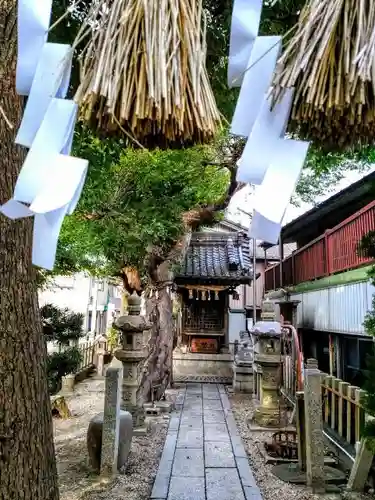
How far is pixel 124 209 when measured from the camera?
8.04 metres

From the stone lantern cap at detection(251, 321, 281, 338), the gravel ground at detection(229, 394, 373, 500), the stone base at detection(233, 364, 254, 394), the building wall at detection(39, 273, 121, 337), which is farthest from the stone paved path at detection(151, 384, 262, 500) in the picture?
the building wall at detection(39, 273, 121, 337)

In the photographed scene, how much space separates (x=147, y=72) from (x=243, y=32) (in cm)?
37

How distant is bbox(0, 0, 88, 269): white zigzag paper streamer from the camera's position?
1.31 meters

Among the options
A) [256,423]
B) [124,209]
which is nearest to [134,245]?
[124,209]

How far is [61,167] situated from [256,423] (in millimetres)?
8062

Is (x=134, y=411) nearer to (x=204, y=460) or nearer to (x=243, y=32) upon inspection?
(x=204, y=460)

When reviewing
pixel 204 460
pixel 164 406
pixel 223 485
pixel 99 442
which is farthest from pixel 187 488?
pixel 164 406

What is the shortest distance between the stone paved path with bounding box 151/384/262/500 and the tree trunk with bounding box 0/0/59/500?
3070 mm

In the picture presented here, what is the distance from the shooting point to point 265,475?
5.62 m

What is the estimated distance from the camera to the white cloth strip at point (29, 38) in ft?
4.78

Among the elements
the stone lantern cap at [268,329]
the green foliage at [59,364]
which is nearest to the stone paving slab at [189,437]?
the stone lantern cap at [268,329]

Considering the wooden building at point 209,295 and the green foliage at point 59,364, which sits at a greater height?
the wooden building at point 209,295

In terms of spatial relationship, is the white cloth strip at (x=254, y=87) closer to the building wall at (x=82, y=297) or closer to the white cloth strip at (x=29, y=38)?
the white cloth strip at (x=29, y=38)

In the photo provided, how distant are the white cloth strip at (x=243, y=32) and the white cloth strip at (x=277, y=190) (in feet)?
1.08
